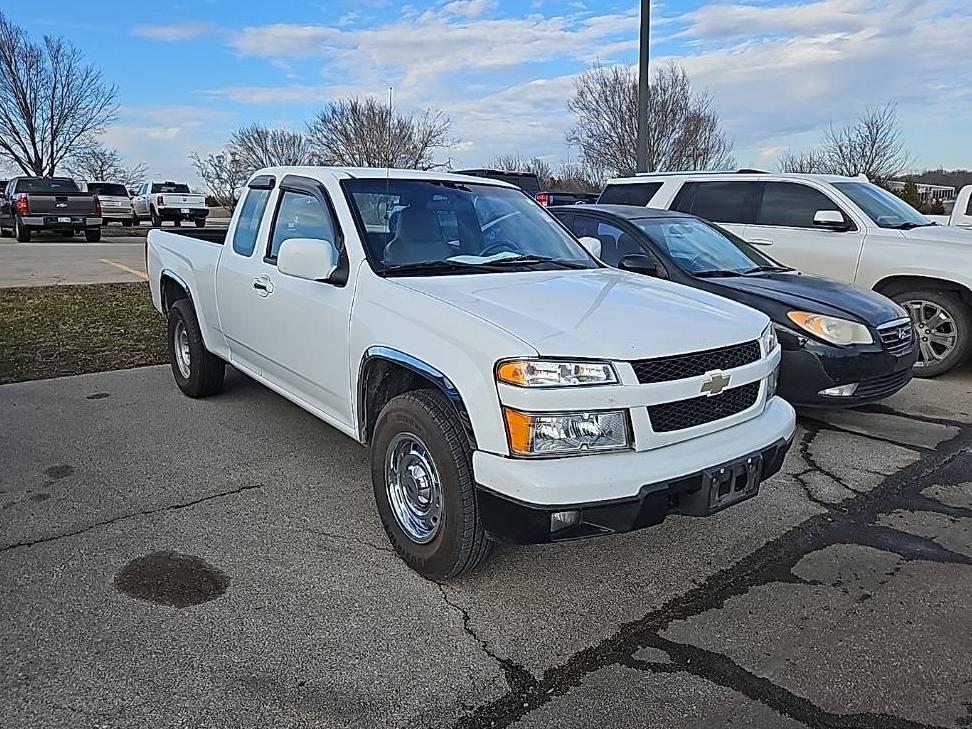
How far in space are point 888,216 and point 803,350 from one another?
342 cm

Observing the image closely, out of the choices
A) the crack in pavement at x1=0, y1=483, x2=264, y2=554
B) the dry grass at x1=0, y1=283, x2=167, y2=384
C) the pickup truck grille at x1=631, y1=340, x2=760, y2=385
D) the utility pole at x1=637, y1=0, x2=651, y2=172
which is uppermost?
the utility pole at x1=637, y1=0, x2=651, y2=172

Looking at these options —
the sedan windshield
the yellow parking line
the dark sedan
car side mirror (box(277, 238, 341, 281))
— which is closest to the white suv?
the sedan windshield

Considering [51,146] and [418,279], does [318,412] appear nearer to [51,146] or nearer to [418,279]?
[418,279]

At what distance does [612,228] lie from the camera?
643 centimetres

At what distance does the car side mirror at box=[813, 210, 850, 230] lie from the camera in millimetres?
7477

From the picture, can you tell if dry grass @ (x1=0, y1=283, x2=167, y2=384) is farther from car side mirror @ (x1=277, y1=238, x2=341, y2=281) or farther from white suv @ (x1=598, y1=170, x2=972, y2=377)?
white suv @ (x1=598, y1=170, x2=972, y2=377)

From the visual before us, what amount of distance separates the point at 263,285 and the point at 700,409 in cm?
280

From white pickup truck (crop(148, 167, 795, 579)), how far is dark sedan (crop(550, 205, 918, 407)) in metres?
1.58

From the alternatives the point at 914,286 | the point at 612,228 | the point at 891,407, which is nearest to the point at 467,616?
the point at 612,228

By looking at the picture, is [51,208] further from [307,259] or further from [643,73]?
[307,259]

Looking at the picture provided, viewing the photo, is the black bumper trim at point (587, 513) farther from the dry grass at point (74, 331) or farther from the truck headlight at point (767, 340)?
the dry grass at point (74, 331)

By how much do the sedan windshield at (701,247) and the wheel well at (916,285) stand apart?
1.68 m

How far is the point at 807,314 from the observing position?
5387 millimetres

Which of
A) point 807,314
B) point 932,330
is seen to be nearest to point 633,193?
point 932,330
